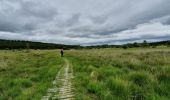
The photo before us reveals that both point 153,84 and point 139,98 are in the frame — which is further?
point 153,84

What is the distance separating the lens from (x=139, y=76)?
7785 mm

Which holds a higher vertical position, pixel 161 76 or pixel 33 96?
pixel 161 76

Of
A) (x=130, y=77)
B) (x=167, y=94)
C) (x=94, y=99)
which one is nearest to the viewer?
(x=167, y=94)

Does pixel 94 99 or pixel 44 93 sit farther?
pixel 44 93

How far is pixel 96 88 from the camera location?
23.1ft

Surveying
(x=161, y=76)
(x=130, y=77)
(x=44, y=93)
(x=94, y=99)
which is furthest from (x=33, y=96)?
(x=161, y=76)

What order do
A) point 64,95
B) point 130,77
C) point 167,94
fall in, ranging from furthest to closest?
point 130,77 < point 64,95 < point 167,94

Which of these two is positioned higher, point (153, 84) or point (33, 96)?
point (153, 84)

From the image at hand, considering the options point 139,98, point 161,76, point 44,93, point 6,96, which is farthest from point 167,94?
point 6,96

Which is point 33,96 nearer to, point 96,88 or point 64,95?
point 64,95

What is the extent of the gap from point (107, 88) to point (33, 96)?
293 cm

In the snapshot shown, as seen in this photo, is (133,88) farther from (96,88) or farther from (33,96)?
(33,96)

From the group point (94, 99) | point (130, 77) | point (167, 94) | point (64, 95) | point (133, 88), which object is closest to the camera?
point (167, 94)

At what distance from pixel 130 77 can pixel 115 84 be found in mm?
1402
